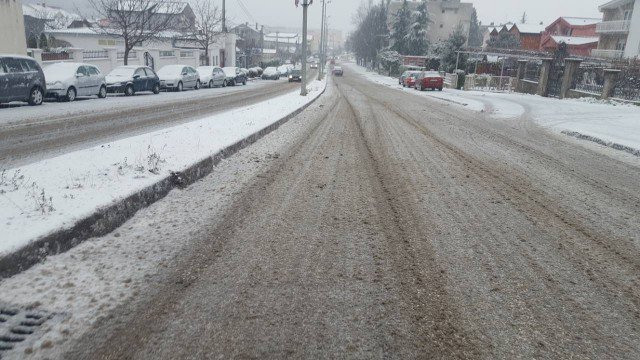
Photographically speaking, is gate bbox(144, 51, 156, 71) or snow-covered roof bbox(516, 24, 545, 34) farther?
snow-covered roof bbox(516, 24, 545, 34)

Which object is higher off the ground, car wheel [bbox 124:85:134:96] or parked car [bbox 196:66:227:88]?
parked car [bbox 196:66:227:88]

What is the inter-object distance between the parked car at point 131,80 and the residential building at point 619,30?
42.7 m

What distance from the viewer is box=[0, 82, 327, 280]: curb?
3324 mm

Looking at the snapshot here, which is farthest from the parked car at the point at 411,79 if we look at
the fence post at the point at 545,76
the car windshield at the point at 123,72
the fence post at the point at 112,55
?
the car windshield at the point at 123,72

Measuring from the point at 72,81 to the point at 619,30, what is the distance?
2051 inches

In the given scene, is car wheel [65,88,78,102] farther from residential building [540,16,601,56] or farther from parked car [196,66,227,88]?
residential building [540,16,601,56]

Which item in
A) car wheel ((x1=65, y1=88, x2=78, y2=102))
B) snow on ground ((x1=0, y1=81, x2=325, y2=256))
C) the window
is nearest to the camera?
snow on ground ((x1=0, y1=81, x2=325, y2=256))

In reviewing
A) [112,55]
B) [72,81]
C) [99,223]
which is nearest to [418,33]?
[112,55]

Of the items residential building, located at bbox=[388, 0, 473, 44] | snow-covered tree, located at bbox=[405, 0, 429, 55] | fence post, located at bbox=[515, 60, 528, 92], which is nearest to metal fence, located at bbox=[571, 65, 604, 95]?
fence post, located at bbox=[515, 60, 528, 92]

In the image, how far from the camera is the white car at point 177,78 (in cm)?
2702

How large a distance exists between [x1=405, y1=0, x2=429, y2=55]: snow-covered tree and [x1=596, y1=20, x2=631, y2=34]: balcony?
27046 millimetres

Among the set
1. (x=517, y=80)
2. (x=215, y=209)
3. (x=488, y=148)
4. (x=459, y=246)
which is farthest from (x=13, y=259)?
(x=517, y=80)

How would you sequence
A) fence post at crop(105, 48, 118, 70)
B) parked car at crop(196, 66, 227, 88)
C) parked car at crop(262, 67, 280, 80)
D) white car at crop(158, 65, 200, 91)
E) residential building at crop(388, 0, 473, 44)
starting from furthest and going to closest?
residential building at crop(388, 0, 473, 44)
parked car at crop(262, 67, 280, 80)
parked car at crop(196, 66, 227, 88)
fence post at crop(105, 48, 118, 70)
white car at crop(158, 65, 200, 91)

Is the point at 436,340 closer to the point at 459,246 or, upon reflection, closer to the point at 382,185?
the point at 459,246
